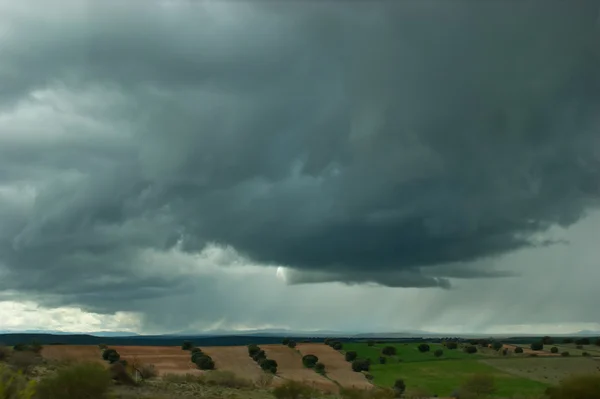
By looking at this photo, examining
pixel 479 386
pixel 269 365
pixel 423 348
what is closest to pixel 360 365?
pixel 269 365

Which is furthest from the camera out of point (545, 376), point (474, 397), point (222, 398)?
point (545, 376)

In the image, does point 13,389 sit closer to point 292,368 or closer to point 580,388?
point 580,388

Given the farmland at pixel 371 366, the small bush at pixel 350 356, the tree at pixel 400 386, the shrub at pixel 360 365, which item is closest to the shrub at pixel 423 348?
the farmland at pixel 371 366

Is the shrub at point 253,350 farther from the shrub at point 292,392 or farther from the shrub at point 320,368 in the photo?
the shrub at point 292,392

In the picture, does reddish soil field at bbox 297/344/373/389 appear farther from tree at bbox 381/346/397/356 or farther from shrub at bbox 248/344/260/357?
shrub at bbox 248/344/260/357

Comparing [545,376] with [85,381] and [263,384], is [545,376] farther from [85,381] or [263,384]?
[85,381]

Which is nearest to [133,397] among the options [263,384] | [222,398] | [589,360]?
[222,398]
